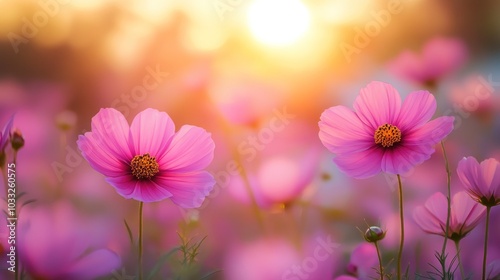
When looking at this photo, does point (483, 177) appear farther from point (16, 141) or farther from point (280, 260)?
point (16, 141)

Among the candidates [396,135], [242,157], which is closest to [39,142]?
[242,157]

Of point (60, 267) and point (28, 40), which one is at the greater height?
point (28, 40)

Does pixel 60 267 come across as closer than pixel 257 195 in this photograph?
Yes

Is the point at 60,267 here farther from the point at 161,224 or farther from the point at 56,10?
the point at 56,10

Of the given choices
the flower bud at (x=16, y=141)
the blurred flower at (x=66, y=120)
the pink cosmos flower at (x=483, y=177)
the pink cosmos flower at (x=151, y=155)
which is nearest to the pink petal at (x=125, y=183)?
the pink cosmos flower at (x=151, y=155)

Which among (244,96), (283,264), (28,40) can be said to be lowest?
(283,264)

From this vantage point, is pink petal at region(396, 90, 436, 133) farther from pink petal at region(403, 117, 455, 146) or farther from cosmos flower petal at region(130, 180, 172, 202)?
cosmos flower petal at region(130, 180, 172, 202)

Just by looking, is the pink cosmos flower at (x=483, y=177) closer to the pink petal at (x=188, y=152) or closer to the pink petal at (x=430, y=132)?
the pink petal at (x=430, y=132)
